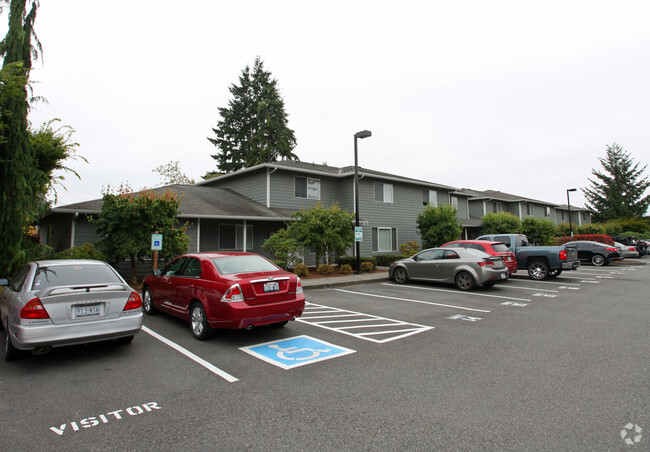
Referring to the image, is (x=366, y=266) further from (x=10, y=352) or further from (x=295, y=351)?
(x=10, y=352)

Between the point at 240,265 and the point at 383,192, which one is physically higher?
the point at 383,192

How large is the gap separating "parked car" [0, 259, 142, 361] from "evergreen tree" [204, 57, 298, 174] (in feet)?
122

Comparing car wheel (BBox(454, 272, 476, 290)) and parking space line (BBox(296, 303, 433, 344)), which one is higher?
car wheel (BBox(454, 272, 476, 290))

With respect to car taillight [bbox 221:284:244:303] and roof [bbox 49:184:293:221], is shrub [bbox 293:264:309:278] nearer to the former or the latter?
roof [bbox 49:184:293:221]

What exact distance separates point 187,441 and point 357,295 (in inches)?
342

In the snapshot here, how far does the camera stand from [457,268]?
12180 millimetres

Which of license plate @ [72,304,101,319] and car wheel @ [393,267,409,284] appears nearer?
license plate @ [72,304,101,319]

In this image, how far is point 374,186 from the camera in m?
22.5

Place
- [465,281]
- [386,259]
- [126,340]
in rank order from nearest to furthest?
[126,340]
[465,281]
[386,259]

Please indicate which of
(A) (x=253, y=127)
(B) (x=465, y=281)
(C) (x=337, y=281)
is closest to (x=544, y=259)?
(B) (x=465, y=281)

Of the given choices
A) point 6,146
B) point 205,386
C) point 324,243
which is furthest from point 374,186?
point 205,386

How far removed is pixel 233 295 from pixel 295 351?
130 centimetres

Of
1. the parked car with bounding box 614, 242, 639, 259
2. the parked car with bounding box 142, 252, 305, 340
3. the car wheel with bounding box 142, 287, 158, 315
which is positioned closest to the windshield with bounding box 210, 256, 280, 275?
the parked car with bounding box 142, 252, 305, 340

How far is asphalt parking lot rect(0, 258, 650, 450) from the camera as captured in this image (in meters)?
3.05
